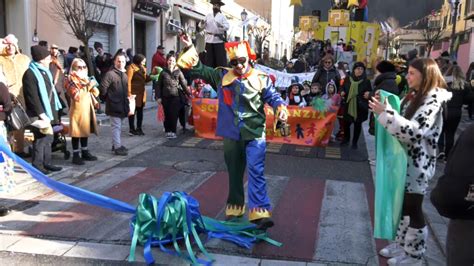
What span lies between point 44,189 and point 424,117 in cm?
483

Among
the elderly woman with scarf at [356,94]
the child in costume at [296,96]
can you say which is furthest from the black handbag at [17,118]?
the elderly woman with scarf at [356,94]

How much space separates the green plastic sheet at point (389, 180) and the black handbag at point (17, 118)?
4310 millimetres

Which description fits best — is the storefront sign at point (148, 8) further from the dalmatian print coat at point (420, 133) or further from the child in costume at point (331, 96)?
the dalmatian print coat at point (420, 133)

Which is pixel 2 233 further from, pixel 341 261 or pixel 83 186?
pixel 341 261

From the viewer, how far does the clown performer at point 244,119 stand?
14.4ft

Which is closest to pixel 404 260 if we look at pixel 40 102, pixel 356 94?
pixel 40 102

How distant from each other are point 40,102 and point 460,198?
543 cm

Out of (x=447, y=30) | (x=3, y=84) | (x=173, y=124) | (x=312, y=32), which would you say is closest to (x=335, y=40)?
(x=312, y=32)

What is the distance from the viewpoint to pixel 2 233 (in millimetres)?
4461

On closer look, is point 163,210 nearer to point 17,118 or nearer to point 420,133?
point 420,133

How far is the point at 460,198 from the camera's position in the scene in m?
2.22

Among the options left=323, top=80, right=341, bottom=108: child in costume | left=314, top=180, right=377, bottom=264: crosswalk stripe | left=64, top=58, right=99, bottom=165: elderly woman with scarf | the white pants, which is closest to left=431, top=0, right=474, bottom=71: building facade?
left=323, top=80, right=341, bottom=108: child in costume

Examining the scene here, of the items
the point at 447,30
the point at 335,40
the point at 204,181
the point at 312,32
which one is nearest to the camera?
the point at 204,181

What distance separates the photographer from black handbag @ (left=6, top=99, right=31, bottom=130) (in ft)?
18.1
